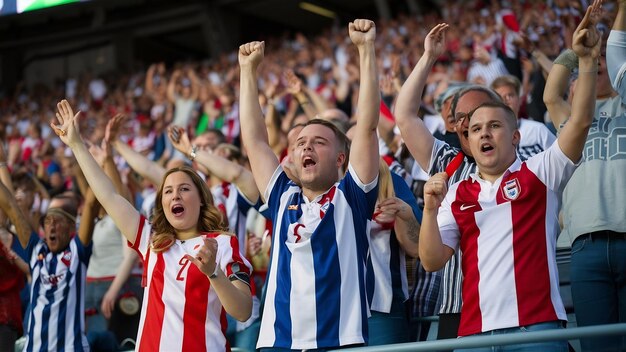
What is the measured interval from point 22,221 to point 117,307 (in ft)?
3.70

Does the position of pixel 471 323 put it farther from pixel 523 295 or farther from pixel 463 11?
pixel 463 11

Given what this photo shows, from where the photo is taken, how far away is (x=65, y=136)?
15.0 feet

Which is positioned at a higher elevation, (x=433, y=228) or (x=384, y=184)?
(x=384, y=184)

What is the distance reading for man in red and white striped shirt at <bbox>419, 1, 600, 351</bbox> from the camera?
3400mm

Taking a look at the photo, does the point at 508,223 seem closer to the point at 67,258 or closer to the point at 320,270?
the point at 320,270

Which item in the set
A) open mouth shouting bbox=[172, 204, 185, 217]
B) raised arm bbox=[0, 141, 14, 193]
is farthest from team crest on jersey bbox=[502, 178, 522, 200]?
raised arm bbox=[0, 141, 14, 193]

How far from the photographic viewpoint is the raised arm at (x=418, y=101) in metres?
4.14

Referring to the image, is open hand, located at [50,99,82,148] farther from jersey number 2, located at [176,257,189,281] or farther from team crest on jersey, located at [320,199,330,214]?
team crest on jersey, located at [320,199,330,214]

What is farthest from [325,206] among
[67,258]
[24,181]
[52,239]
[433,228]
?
[24,181]

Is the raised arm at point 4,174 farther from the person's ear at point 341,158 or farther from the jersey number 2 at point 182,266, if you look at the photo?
the person's ear at point 341,158

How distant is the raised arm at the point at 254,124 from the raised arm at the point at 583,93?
51.9 inches

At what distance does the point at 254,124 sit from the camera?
400cm

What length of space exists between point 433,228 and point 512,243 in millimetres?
326

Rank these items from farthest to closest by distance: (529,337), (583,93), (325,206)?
(325,206) → (583,93) → (529,337)
